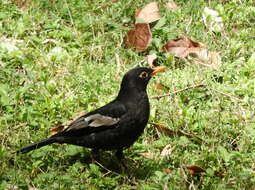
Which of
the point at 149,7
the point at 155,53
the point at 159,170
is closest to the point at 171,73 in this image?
A: the point at 155,53

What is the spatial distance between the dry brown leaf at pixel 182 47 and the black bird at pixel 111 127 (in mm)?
1856

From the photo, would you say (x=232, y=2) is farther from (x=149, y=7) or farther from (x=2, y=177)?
(x=2, y=177)

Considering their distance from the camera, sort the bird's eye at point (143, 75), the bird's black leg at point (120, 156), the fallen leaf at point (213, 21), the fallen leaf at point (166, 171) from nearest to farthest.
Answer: the fallen leaf at point (166, 171) < the bird's black leg at point (120, 156) < the bird's eye at point (143, 75) < the fallen leaf at point (213, 21)

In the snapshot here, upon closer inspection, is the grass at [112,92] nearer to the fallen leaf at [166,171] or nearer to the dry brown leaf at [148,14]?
the fallen leaf at [166,171]

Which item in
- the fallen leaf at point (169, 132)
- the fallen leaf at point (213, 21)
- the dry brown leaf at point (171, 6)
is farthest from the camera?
the dry brown leaf at point (171, 6)

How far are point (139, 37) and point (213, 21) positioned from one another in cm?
101

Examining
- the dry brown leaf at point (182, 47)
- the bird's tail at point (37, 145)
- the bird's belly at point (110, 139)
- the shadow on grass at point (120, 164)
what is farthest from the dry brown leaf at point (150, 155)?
the dry brown leaf at point (182, 47)

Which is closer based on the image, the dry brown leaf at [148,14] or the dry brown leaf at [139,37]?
the dry brown leaf at [139,37]

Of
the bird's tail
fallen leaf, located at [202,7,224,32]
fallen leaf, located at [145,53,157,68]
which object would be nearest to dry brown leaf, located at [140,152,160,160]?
the bird's tail

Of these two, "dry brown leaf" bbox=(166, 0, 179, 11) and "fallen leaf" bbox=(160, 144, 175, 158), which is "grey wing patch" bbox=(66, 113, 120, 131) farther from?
"dry brown leaf" bbox=(166, 0, 179, 11)

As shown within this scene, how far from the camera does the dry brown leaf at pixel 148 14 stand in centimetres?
846

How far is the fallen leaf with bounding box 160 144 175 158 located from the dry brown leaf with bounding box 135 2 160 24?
241 centimetres

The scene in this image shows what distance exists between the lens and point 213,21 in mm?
8500

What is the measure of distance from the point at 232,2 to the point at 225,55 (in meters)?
1.09
